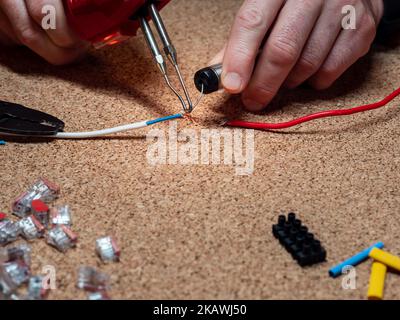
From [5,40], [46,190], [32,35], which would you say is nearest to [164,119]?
[46,190]

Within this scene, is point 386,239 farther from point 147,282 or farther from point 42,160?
point 42,160

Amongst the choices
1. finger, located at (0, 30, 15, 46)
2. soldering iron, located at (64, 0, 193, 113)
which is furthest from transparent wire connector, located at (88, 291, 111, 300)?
finger, located at (0, 30, 15, 46)

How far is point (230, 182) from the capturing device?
719 millimetres

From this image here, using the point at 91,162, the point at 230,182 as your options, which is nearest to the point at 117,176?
the point at 91,162

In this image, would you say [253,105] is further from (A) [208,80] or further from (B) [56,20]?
(B) [56,20]

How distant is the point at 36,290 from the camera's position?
0.57 m

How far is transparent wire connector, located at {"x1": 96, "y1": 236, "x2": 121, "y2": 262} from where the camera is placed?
0.60 m

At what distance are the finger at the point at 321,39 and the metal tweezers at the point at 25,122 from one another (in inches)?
16.5

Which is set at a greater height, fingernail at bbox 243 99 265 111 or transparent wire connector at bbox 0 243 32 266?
transparent wire connector at bbox 0 243 32 266

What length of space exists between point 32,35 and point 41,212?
16.5 inches

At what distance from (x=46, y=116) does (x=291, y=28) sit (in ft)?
1.39

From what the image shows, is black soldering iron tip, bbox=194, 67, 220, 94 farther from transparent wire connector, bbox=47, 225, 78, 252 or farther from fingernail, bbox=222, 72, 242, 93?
transparent wire connector, bbox=47, 225, 78, 252

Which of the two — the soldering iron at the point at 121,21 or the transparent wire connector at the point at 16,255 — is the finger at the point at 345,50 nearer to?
the soldering iron at the point at 121,21
